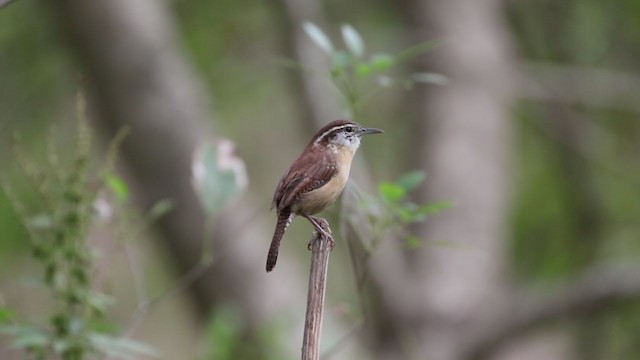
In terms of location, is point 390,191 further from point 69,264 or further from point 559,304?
point 559,304

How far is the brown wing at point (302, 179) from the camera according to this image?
2568 mm

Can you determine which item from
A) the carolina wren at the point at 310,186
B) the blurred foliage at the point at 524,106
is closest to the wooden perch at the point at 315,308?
the carolina wren at the point at 310,186

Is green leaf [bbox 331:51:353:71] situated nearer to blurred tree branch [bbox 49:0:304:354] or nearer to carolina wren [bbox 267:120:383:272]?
carolina wren [bbox 267:120:383:272]

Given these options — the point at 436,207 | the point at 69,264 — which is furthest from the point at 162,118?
the point at 436,207

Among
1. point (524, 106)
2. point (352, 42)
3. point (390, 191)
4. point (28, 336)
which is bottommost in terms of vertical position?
point (28, 336)

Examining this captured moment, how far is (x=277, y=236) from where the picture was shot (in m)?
2.50

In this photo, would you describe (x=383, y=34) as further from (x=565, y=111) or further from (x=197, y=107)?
(x=197, y=107)

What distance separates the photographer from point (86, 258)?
266cm

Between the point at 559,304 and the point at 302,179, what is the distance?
154 inches

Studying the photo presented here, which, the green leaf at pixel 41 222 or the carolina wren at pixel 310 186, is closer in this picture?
the carolina wren at pixel 310 186

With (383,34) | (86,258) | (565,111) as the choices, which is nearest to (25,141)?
(383,34)

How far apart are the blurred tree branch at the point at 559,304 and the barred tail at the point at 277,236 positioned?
151 inches

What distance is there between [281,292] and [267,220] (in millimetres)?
3347

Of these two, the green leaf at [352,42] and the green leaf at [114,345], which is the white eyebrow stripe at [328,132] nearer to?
the green leaf at [352,42]
